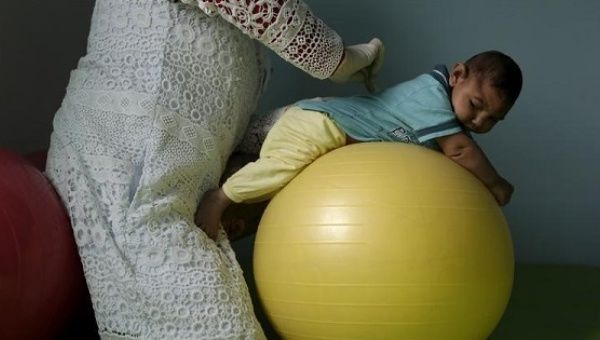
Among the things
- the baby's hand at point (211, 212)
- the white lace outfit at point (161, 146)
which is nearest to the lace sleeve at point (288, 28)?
the white lace outfit at point (161, 146)

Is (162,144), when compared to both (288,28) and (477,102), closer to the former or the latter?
(288,28)

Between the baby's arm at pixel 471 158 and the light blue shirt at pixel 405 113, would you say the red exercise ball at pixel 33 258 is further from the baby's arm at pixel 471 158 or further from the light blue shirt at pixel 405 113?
the baby's arm at pixel 471 158

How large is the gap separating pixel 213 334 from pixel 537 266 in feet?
3.11

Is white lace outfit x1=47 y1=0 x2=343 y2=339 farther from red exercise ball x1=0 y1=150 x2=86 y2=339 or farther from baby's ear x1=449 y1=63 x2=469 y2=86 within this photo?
baby's ear x1=449 y1=63 x2=469 y2=86

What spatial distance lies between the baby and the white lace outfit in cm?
6

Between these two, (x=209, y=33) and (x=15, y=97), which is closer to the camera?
(x=209, y=33)

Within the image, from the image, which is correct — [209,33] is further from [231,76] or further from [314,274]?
[314,274]

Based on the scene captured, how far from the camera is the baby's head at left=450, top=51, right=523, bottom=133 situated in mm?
1134

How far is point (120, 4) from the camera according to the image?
117 centimetres

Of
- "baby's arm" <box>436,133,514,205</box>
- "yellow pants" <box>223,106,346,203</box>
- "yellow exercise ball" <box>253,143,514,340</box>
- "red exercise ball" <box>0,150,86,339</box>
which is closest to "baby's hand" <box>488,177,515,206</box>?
"baby's arm" <box>436,133,514,205</box>

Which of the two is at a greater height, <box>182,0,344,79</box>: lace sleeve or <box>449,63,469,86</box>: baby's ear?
<box>182,0,344,79</box>: lace sleeve

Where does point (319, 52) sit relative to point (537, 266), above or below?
above

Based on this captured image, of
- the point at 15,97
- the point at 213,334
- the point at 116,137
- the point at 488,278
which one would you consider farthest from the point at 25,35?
the point at 488,278

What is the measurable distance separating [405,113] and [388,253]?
30 cm
